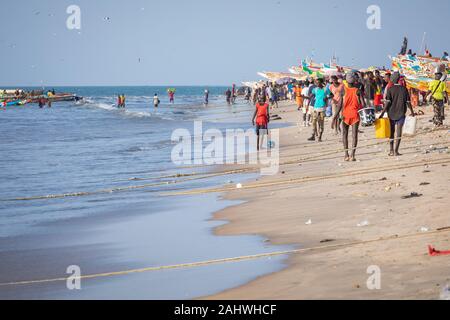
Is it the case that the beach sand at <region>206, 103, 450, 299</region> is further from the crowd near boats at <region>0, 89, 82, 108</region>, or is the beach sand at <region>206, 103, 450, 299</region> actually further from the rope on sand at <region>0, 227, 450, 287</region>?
the crowd near boats at <region>0, 89, 82, 108</region>

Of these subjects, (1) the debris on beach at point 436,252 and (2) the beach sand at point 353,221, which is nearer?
(2) the beach sand at point 353,221


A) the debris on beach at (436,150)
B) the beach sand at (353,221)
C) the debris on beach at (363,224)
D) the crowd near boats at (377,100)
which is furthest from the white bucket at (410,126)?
the debris on beach at (363,224)

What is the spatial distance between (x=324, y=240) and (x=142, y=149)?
17.3 m

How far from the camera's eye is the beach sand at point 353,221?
6168mm

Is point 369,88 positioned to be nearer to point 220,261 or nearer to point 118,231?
point 118,231

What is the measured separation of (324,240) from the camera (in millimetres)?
8039

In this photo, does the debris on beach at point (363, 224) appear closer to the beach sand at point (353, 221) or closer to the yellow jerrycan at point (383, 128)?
the beach sand at point (353, 221)

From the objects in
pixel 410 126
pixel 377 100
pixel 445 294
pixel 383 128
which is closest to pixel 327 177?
pixel 383 128

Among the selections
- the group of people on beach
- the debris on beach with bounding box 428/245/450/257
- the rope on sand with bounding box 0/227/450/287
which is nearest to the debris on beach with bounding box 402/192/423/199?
the rope on sand with bounding box 0/227/450/287

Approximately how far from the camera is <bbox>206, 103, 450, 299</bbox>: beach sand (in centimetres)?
617

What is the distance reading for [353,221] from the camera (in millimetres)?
8734

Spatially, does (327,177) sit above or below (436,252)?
below

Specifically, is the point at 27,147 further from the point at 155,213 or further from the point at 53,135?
the point at 155,213
